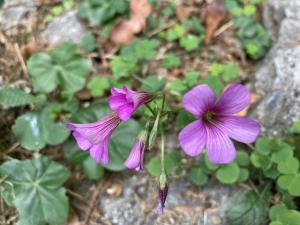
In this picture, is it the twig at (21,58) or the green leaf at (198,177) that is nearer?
the green leaf at (198,177)

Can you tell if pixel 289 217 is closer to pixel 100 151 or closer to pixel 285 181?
pixel 285 181

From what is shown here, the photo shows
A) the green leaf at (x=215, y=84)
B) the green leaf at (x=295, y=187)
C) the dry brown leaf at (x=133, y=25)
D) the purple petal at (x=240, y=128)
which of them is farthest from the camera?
the dry brown leaf at (x=133, y=25)

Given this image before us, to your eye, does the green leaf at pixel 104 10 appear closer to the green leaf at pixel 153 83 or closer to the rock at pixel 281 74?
the green leaf at pixel 153 83

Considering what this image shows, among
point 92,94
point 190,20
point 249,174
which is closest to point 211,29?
point 190,20

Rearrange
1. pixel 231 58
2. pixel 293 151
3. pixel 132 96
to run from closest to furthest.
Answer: pixel 132 96
pixel 293 151
pixel 231 58

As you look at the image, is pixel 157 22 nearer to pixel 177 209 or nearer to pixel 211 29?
pixel 211 29

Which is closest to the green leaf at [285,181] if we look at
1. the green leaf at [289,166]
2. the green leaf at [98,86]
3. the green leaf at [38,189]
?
the green leaf at [289,166]
